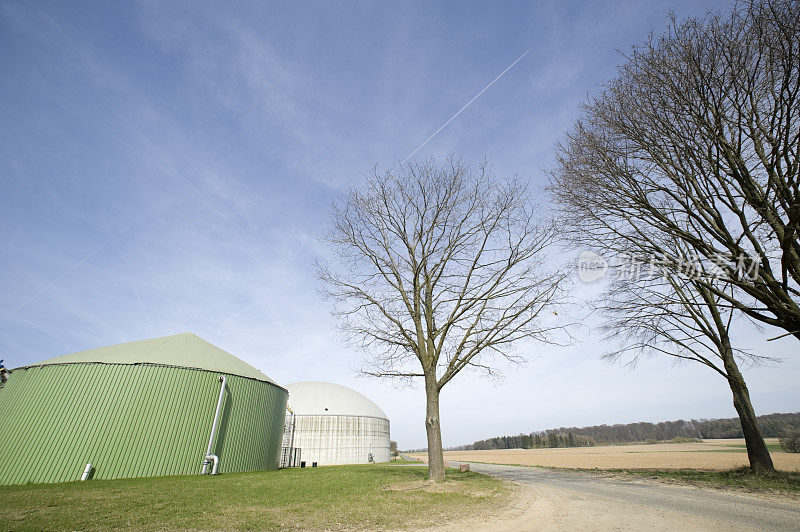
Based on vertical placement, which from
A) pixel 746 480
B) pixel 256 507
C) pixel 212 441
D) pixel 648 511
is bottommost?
pixel 648 511

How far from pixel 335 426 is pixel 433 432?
121ft

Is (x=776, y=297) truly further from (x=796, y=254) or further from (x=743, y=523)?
(x=743, y=523)

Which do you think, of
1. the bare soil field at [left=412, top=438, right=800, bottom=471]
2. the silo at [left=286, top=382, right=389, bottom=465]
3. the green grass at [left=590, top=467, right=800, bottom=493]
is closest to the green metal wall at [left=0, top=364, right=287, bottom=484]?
the green grass at [left=590, top=467, right=800, bottom=493]

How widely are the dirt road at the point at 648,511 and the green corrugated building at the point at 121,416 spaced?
57.3ft

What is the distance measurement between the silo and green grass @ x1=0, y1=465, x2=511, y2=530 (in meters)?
35.7

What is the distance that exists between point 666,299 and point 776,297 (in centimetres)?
339

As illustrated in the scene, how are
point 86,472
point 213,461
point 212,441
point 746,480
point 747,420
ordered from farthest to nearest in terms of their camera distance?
point 212,441
point 213,461
point 86,472
point 747,420
point 746,480

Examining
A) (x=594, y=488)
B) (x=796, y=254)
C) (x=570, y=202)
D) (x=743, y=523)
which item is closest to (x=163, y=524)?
(x=743, y=523)

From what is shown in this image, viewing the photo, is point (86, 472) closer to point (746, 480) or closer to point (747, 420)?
point (746, 480)

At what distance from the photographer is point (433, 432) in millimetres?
12539

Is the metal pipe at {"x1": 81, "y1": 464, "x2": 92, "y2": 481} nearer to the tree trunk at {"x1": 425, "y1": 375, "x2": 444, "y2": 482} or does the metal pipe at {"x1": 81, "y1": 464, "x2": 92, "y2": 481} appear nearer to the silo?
the tree trunk at {"x1": 425, "y1": 375, "x2": 444, "y2": 482}

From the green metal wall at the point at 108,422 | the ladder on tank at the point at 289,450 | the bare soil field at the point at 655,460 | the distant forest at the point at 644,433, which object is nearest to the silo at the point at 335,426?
the ladder on tank at the point at 289,450

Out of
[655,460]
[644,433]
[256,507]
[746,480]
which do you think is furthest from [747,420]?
[644,433]

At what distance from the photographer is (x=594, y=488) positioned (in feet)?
37.0
